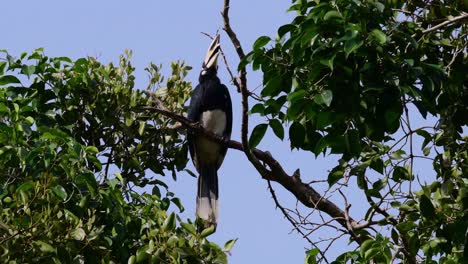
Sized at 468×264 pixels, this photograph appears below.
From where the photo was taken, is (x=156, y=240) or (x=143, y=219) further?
(x=143, y=219)

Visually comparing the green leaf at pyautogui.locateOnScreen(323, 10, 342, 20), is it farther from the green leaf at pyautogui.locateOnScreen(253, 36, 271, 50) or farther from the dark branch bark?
the dark branch bark

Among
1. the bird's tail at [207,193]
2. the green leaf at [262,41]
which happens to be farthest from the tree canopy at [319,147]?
the bird's tail at [207,193]

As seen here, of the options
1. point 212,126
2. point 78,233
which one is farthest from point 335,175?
point 212,126

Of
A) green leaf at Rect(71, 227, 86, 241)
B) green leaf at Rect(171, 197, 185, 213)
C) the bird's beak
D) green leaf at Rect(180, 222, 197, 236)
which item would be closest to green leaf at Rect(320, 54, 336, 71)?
green leaf at Rect(180, 222, 197, 236)

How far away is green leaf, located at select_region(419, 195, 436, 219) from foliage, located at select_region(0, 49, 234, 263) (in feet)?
2.49

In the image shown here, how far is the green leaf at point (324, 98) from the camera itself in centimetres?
299

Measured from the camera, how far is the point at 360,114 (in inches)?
123

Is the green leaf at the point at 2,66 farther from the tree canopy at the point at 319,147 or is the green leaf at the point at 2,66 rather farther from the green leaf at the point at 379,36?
the green leaf at the point at 379,36

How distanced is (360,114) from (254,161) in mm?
1004

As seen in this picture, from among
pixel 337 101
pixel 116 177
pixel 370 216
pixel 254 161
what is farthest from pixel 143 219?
pixel 337 101

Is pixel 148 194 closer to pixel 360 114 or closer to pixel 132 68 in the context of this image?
pixel 132 68

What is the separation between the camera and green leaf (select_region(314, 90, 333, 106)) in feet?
9.80

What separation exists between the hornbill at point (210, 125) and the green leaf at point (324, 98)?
2.69 metres

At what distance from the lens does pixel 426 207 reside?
3236 mm
